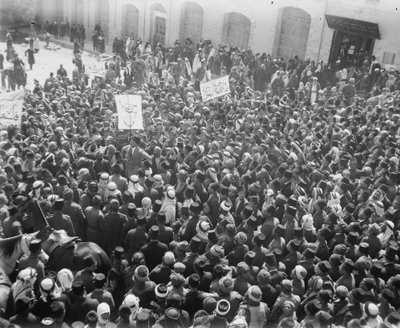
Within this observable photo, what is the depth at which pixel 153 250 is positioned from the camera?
638cm

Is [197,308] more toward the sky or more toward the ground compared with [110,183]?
more toward the ground

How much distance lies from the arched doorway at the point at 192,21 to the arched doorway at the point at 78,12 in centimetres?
761

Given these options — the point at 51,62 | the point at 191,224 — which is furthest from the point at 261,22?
the point at 191,224

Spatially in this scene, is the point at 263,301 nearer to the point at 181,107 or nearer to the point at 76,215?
the point at 76,215

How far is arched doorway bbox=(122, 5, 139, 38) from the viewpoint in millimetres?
28172

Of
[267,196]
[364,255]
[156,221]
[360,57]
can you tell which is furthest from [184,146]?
[360,57]

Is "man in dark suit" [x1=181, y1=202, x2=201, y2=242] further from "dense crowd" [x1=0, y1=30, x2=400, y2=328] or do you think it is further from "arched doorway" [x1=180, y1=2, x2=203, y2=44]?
"arched doorway" [x1=180, y1=2, x2=203, y2=44]

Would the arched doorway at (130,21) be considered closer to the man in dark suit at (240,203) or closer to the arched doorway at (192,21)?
the arched doorway at (192,21)

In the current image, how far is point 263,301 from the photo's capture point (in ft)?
18.5

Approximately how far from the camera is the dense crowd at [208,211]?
17.1 ft

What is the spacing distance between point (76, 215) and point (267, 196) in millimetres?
3223

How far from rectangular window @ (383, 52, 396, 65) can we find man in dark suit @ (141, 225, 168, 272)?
17552mm

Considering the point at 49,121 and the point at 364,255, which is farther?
the point at 49,121

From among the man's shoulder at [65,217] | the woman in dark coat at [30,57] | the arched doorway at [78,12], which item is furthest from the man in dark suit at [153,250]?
the arched doorway at [78,12]
